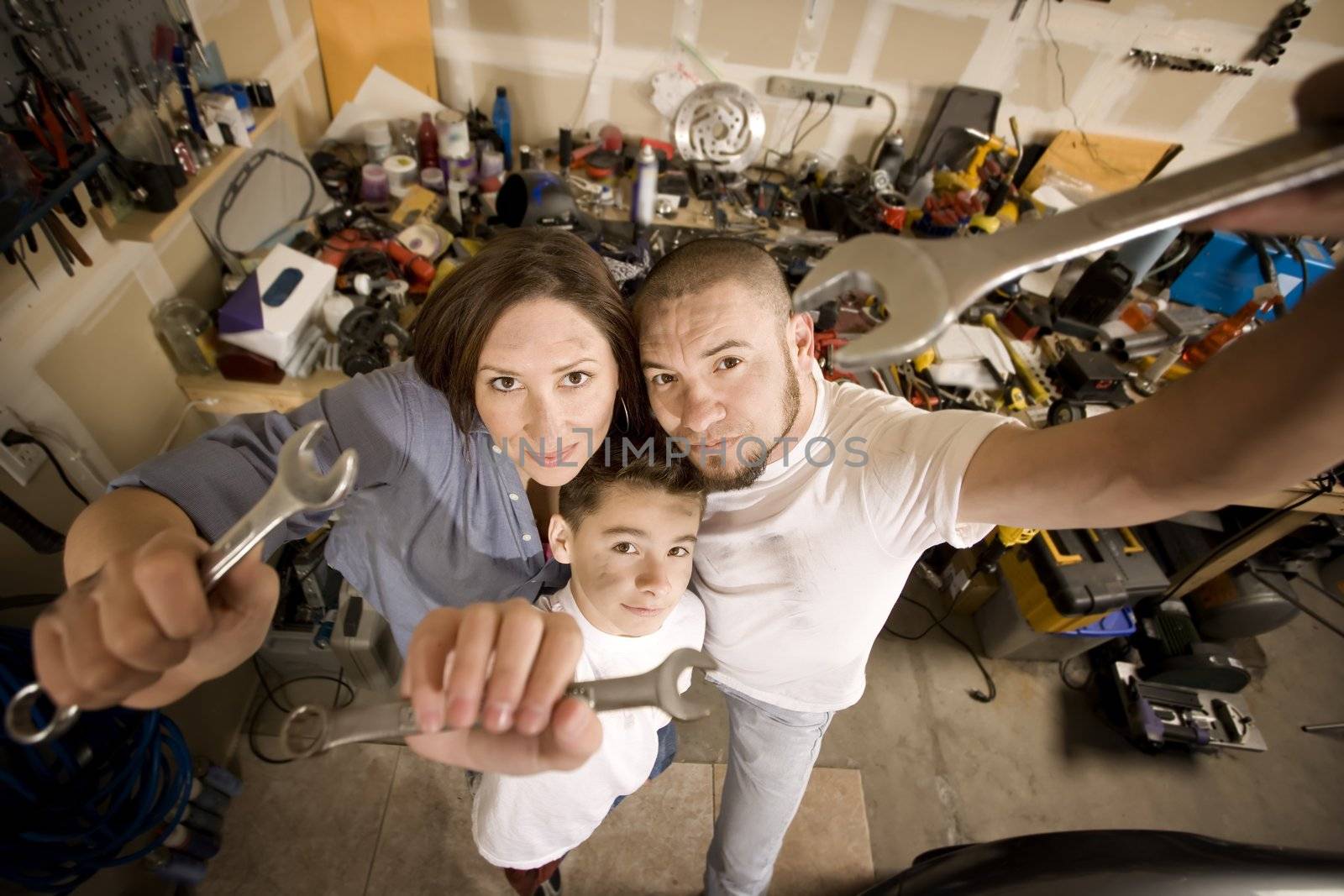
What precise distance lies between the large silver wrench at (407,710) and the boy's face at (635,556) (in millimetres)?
371

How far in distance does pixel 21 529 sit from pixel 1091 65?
3.49 m

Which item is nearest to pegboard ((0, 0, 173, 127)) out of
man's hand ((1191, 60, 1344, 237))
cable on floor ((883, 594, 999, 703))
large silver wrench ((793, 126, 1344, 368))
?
large silver wrench ((793, 126, 1344, 368))

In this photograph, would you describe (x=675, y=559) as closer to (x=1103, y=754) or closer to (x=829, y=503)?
(x=829, y=503)

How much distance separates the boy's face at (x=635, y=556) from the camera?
117 cm

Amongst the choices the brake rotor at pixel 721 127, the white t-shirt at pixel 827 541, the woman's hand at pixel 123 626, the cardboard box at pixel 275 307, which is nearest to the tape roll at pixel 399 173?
the cardboard box at pixel 275 307

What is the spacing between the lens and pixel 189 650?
61 centimetres

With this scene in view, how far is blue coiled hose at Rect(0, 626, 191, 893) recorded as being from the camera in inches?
40.8

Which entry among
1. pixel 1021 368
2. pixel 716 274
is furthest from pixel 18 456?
Answer: pixel 1021 368

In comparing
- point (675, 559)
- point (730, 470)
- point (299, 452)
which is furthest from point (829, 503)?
point (299, 452)

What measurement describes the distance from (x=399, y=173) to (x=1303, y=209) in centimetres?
234

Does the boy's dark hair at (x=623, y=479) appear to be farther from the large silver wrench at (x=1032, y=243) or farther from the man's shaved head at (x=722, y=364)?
the large silver wrench at (x=1032, y=243)

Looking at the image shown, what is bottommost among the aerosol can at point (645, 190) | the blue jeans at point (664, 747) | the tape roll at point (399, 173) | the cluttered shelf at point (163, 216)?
the blue jeans at point (664, 747)

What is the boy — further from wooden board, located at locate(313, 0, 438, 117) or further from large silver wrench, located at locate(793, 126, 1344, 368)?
wooden board, located at locate(313, 0, 438, 117)

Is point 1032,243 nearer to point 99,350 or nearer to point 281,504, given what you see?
point 281,504
